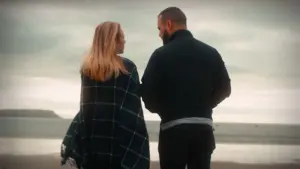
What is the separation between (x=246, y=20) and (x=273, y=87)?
453 mm

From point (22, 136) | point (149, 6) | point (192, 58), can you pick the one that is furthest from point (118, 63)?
point (22, 136)

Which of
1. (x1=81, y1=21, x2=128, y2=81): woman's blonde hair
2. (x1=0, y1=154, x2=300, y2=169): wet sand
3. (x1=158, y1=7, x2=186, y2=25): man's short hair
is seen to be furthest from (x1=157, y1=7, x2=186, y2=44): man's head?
(x1=0, y1=154, x2=300, y2=169): wet sand

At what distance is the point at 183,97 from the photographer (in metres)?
2.79

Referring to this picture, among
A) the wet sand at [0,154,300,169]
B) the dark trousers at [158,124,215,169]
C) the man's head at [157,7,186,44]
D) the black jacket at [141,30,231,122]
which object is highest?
the man's head at [157,7,186,44]

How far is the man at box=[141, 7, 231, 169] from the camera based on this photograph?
2793 millimetres

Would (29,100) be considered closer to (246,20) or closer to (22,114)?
(22,114)

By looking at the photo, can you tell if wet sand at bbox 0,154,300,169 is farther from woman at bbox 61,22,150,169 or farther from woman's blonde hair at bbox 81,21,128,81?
woman's blonde hair at bbox 81,21,128,81

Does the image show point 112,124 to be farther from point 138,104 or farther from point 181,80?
point 181,80

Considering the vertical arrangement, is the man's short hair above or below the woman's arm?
above

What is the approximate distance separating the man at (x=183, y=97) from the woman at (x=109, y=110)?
0.32ft

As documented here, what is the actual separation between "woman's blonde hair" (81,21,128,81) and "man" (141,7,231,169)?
0.16 meters

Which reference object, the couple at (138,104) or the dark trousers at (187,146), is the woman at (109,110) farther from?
the dark trousers at (187,146)

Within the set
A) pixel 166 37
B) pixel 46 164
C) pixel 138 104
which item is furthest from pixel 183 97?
pixel 46 164

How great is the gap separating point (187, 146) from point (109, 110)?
0.42m
